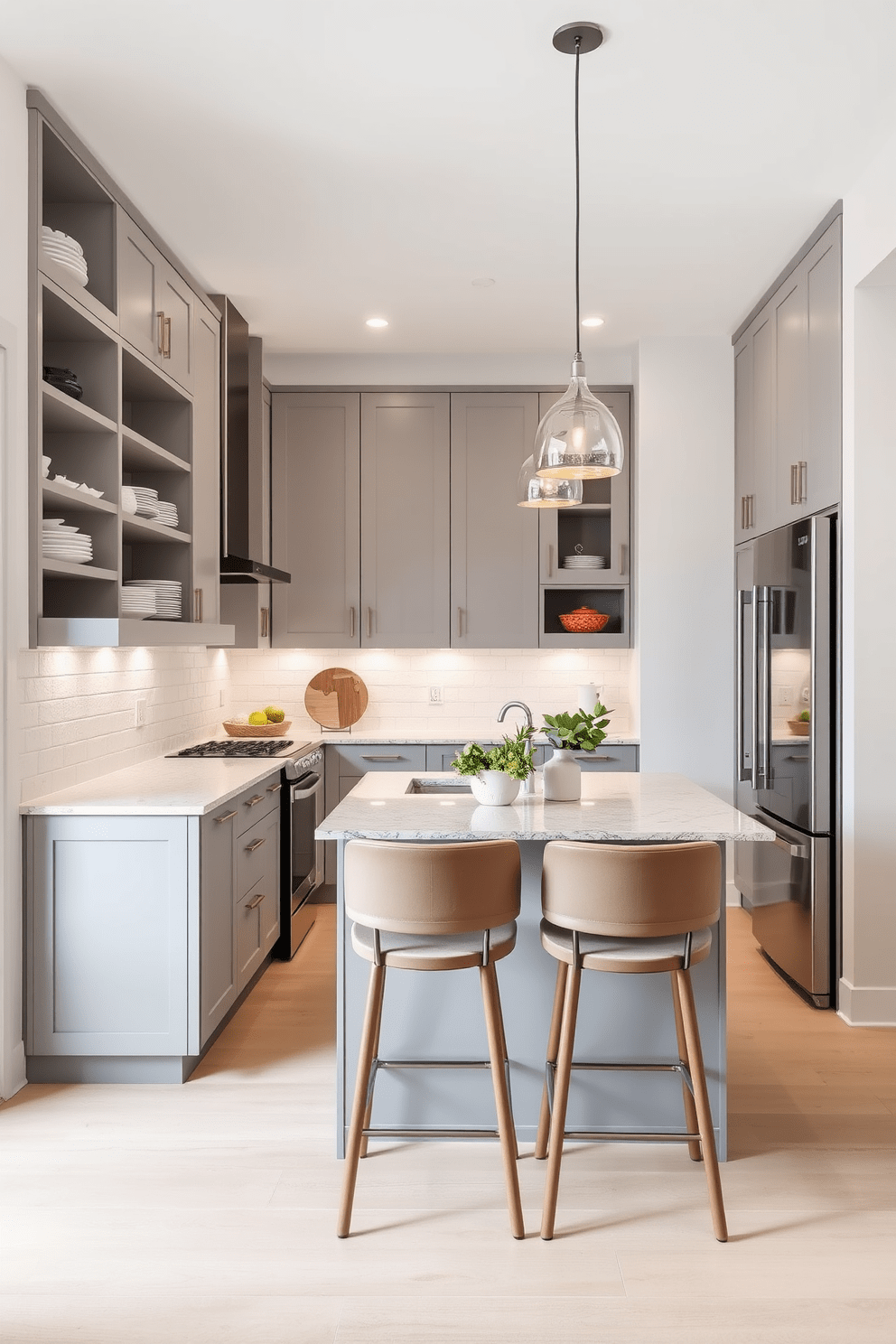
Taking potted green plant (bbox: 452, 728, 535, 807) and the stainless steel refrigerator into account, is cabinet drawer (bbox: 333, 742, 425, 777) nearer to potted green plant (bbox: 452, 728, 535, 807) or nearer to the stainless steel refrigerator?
the stainless steel refrigerator

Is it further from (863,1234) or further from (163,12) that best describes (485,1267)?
(163,12)

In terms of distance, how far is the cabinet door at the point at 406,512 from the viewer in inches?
213

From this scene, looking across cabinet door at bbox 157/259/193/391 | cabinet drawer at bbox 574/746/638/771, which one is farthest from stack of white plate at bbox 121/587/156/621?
cabinet drawer at bbox 574/746/638/771

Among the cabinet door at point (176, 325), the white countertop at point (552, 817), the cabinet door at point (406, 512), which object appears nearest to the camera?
the white countertop at point (552, 817)

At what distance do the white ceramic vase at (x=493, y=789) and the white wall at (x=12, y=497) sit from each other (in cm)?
138

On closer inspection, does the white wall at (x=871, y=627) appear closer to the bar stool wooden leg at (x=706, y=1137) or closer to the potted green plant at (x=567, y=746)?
the potted green plant at (x=567, y=746)

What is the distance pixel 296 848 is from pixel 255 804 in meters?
0.66

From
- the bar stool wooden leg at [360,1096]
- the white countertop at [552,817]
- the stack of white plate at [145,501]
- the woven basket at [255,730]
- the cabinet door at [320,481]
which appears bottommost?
the bar stool wooden leg at [360,1096]

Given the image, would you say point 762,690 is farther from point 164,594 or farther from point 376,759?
point 164,594

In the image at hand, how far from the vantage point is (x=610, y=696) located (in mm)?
5668

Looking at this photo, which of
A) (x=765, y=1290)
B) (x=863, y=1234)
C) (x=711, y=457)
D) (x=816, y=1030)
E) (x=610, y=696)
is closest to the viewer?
(x=765, y=1290)

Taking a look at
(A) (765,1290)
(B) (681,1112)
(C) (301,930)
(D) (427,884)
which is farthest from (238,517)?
(A) (765,1290)

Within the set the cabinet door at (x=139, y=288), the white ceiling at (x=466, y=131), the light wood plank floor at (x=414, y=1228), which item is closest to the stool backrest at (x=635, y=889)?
the light wood plank floor at (x=414, y=1228)

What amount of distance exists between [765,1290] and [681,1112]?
24.3 inches
